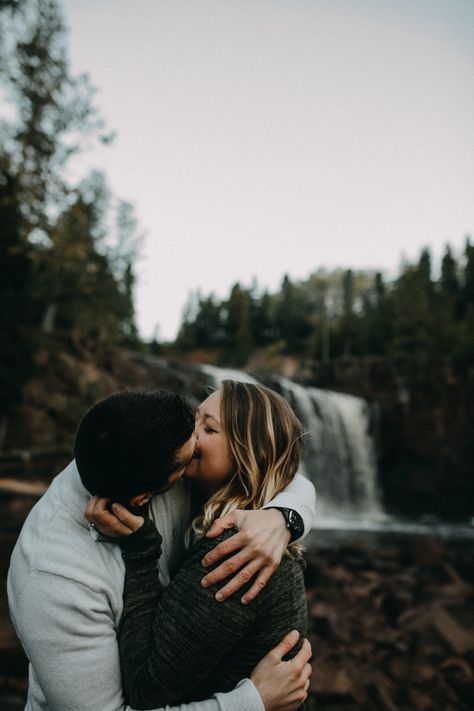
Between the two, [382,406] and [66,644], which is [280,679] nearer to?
[66,644]

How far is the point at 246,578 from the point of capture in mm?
1561

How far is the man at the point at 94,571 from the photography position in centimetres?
143

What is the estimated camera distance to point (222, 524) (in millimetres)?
1740

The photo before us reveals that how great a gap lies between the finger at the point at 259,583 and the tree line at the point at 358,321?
2720 centimetres

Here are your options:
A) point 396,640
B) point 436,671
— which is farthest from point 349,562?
point 436,671

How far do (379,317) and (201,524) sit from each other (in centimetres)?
4122

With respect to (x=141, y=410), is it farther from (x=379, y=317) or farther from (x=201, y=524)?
(x=379, y=317)

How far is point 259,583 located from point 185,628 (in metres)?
0.30

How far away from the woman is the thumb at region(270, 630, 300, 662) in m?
0.02

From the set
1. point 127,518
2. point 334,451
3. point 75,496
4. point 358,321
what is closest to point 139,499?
point 127,518

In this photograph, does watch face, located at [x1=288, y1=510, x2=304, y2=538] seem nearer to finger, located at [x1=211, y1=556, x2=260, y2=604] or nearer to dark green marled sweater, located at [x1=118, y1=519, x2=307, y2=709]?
dark green marled sweater, located at [x1=118, y1=519, x2=307, y2=709]

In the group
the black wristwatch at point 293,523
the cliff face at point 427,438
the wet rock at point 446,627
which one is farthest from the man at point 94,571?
the cliff face at point 427,438

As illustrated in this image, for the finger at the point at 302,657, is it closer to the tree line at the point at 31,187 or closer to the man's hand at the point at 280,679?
the man's hand at the point at 280,679

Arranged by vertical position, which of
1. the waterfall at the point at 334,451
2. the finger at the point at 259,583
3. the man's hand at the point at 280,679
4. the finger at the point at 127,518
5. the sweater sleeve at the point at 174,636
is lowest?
the waterfall at the point at 334,451
